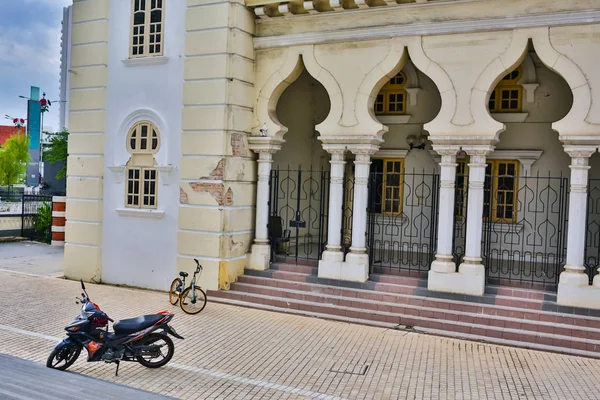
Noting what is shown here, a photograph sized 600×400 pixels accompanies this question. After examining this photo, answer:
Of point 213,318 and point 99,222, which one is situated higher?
point 99,222

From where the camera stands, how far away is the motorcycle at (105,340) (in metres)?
7.84

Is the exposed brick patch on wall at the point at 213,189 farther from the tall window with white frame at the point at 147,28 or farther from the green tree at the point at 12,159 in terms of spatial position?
the green tree at the point at 12,159

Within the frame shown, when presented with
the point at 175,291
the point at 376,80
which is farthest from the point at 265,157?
the point at 175,291

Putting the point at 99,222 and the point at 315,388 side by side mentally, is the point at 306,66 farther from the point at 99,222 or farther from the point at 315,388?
the point at 315,388

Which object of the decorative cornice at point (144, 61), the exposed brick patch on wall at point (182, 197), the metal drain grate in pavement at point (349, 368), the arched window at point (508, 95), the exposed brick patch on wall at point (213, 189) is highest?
the decorative cornice at point (144, 61)

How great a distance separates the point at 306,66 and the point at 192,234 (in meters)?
4.20

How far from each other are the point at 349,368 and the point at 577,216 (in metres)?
4.78

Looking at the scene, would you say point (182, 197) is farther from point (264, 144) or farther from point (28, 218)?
point (28, 218)

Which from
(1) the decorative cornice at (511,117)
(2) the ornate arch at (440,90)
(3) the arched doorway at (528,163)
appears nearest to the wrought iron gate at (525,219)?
(3) the arched doorway at (528,163)

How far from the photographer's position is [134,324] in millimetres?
8008

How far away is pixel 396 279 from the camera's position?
1169 cm

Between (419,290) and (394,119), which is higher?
(394,119)

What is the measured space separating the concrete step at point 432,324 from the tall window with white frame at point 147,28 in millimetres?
5507

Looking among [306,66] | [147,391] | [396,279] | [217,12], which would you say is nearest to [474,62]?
[306,66]
